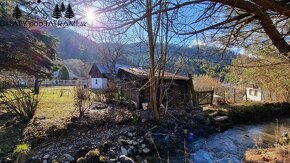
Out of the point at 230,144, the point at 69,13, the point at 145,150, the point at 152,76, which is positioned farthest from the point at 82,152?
the point at 230,144

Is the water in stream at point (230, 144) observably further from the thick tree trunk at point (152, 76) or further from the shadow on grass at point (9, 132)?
the shadow on grass at point (9, 132)

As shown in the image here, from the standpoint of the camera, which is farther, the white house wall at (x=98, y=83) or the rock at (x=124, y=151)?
the white house wall at (x=98, y=83)

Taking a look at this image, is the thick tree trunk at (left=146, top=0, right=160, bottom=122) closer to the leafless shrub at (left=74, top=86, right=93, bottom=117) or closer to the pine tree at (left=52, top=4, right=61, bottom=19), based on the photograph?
the leafless shrub at (left=74, top=86, right=93, bottom=117)

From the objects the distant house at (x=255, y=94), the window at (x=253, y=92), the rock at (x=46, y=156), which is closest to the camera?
the rock at (x=46, y=156)

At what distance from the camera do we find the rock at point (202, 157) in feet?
19.7

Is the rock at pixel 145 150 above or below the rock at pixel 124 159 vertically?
below

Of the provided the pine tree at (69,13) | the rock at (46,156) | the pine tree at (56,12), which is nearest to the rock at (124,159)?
the rock at (46,156)

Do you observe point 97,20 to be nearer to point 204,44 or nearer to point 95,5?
point 95,5

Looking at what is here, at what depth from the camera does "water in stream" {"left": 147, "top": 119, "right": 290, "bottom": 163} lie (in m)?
6.16

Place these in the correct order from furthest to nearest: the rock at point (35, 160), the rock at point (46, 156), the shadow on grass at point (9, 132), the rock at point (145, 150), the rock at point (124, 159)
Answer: the rock at point (145, 150), the rock at point (124, 159), the shadow on grass at point (9, 132), the rock at point (46, 156), the rock at point (35, 160)

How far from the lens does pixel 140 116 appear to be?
884 centimetres

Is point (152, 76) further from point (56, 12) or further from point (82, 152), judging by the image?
point (56, 12)

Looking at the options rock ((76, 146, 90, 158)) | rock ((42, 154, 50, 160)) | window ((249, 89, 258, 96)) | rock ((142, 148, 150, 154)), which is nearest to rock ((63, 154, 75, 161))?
rock ((76, 146, 90, 158))

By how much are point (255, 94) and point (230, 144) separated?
658 inches
